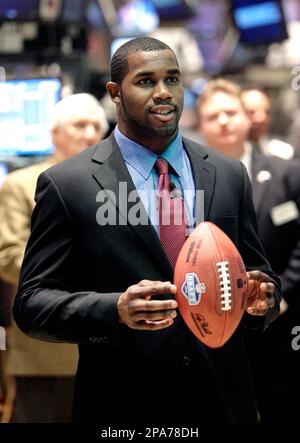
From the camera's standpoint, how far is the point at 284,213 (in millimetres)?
4320

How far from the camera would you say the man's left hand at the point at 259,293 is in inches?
96.6

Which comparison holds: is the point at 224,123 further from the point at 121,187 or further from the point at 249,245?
the point at 121,187

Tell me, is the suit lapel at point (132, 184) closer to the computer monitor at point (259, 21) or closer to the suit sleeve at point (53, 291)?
the suit sleeve at point (53, 291)

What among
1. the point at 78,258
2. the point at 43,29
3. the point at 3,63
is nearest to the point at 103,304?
the point at 78,258

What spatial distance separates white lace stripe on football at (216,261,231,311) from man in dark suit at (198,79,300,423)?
1936mm

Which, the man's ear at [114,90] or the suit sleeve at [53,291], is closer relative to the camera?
the suit sleeve at [53,291]

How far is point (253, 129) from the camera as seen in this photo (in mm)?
5629

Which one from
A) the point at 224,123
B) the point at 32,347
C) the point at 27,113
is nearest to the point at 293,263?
the point at 224,123

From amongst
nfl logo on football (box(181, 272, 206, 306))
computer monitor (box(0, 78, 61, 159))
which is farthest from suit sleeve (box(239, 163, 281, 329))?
computer monitor (box(0, 78, 61, 159))

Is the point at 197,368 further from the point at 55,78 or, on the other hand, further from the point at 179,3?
the point at 179,3

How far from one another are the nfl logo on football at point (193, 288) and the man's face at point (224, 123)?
2.04 meters

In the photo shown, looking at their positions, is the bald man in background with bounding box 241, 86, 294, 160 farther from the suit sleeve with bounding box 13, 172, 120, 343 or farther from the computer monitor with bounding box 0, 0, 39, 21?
the suit sleeve with bounding box 13, 172, 120, 343

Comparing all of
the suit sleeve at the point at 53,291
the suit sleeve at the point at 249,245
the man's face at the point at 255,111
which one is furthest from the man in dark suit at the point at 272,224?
the suit sleeve at the point at 53,291

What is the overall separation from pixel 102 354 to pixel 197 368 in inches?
10.1
